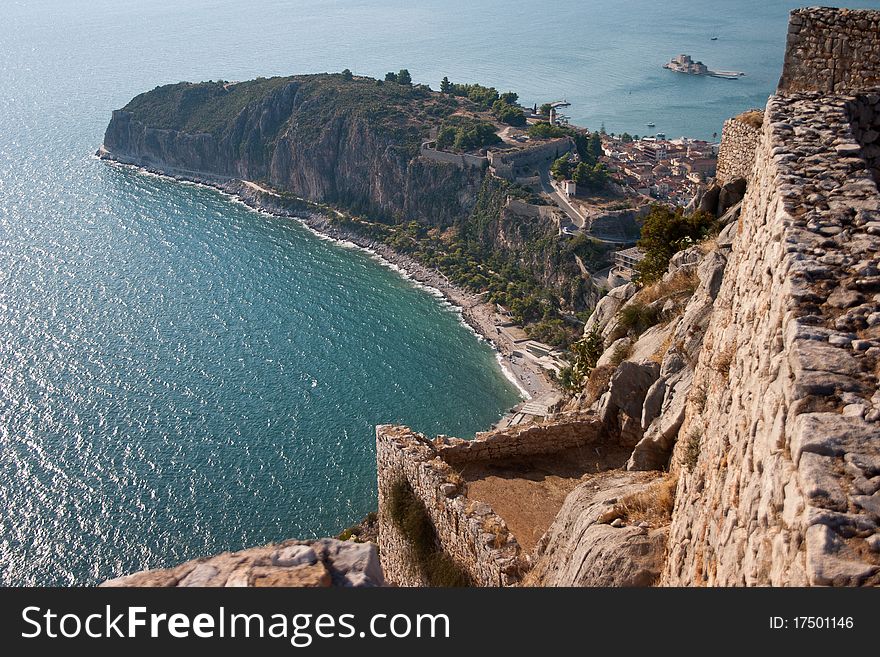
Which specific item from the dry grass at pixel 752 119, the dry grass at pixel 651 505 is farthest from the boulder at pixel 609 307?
the dry grass at pixel 651 505

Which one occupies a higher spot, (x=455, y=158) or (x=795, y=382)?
(x=795, y=382)

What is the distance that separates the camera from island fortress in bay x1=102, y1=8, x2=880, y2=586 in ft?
12.5

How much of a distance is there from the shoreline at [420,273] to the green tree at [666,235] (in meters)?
29.9

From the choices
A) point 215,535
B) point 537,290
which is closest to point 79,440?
point 215,535

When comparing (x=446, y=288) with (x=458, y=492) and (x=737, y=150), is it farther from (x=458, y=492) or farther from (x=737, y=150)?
(x=458, y=492)

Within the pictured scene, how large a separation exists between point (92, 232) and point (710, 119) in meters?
72.4

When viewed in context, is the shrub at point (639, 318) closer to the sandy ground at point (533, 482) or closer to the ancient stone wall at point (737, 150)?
the sandy ground at point (533, 482)

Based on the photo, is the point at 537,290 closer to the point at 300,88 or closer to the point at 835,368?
the point at 300,88

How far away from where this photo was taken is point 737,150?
61.0 feet

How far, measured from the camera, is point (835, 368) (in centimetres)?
414

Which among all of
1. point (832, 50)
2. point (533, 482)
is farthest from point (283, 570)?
point (832, 50)

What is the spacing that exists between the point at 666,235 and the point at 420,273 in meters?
54.5

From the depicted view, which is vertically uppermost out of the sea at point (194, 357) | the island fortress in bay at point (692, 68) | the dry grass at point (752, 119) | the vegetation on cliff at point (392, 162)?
the island fortress in bay at point (692, 68)

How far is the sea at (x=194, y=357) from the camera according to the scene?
41.9 m
